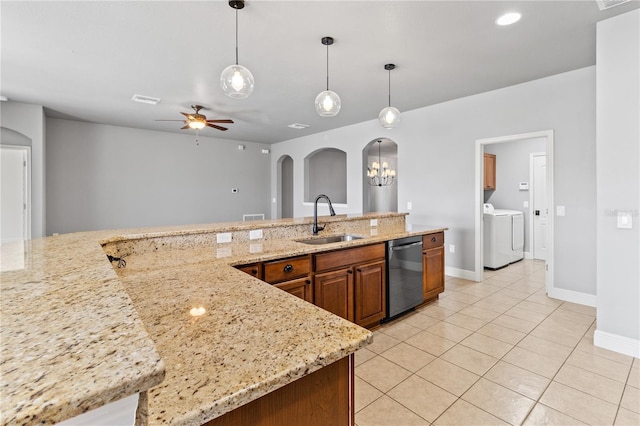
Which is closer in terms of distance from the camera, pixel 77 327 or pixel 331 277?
pixel 77 327

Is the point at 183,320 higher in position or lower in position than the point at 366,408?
higher

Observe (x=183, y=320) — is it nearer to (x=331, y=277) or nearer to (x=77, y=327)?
(x=77, y=327)

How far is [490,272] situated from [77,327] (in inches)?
220

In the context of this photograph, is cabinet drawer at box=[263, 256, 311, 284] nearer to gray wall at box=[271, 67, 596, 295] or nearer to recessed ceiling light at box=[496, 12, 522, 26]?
recessed ceiling light at box=[496, 12, 522, 26]

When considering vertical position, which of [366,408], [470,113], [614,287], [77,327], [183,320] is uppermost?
[470,113]

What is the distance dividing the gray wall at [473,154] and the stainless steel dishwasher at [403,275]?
167 centimetres

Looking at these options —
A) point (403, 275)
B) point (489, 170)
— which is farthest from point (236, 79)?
point (489, 170)

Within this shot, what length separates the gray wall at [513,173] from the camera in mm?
5867

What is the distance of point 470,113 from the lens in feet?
14.8

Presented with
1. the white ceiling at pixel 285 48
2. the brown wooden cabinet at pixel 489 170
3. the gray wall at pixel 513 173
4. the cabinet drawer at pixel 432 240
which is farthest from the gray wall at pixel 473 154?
the gray wall at pixel 513 173

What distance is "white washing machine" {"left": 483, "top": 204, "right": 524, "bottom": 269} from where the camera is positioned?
5148 millimetres

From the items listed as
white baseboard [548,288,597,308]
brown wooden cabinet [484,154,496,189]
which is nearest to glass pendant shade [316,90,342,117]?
white baseboard [548,288,597,308]

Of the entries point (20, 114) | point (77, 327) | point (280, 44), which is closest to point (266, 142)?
point (20, 114)

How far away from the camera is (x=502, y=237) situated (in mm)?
5336
